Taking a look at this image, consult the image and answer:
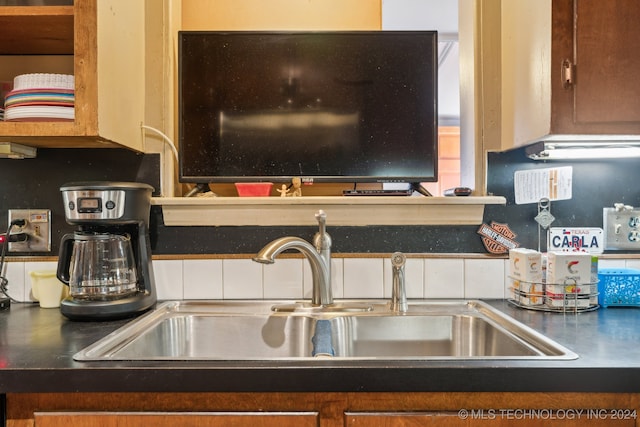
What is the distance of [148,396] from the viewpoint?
80 cm

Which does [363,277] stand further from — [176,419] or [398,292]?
[176,419]

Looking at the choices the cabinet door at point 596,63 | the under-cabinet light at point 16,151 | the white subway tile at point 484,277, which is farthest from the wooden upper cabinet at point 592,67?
the under-cabinet light at point 16,151

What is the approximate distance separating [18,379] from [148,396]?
22cm

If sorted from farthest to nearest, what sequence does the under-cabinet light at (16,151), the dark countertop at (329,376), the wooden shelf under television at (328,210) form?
the wooden shelf under television at (328,210) < the under-cabinet light at (16,151) < the dark countertop at (329,376)

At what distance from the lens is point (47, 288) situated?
1.28m

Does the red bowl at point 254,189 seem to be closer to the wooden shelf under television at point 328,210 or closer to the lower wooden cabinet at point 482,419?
the wooden shelf under television at point 328,210

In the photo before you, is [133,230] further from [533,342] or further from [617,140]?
[617,140]

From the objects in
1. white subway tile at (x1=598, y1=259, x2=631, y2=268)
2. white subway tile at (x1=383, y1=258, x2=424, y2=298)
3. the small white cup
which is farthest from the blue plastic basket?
the small white cup

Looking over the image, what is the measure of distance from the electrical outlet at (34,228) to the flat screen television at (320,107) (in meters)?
0.45

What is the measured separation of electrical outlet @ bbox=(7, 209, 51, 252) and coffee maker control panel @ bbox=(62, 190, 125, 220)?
0.33m

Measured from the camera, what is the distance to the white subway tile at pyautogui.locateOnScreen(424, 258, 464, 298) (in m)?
1.37

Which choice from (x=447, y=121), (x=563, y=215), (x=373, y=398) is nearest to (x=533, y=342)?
(x=373, y=398)

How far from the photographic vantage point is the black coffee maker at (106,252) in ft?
3.61

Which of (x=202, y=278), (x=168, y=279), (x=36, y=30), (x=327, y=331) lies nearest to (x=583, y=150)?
(x=327, y=331)
